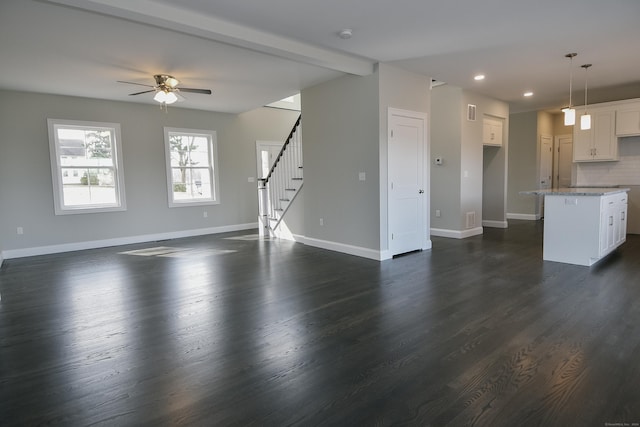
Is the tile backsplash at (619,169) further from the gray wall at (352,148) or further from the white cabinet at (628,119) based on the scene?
the gray wall at (352,148)

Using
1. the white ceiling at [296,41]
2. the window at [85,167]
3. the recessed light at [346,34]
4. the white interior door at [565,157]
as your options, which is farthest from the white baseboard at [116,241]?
the white interior door at [565,157]

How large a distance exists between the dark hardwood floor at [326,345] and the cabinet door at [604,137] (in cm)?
292

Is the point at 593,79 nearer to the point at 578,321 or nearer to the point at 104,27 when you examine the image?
the point at 578,321

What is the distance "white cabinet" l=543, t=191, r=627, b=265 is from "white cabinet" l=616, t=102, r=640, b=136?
2174 millimetres

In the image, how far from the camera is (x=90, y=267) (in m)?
5.08

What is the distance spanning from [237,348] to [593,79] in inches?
264

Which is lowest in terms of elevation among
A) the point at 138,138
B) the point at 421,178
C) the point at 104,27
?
the point at 421,178

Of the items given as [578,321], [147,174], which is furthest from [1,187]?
[578,321]

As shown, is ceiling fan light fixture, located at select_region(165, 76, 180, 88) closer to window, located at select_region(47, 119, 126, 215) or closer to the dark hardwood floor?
window, located at select_region(47, 119, 126, 215)

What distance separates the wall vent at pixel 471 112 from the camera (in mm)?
6639

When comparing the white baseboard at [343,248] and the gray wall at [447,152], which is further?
the gray wall at [447,152]

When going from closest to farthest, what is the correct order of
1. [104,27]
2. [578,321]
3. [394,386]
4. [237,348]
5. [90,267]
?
[394,386]
[237,348]
[578,321]
[104,27]
[90,267]

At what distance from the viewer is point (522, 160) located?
889 cm

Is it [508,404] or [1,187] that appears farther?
[1,187]
